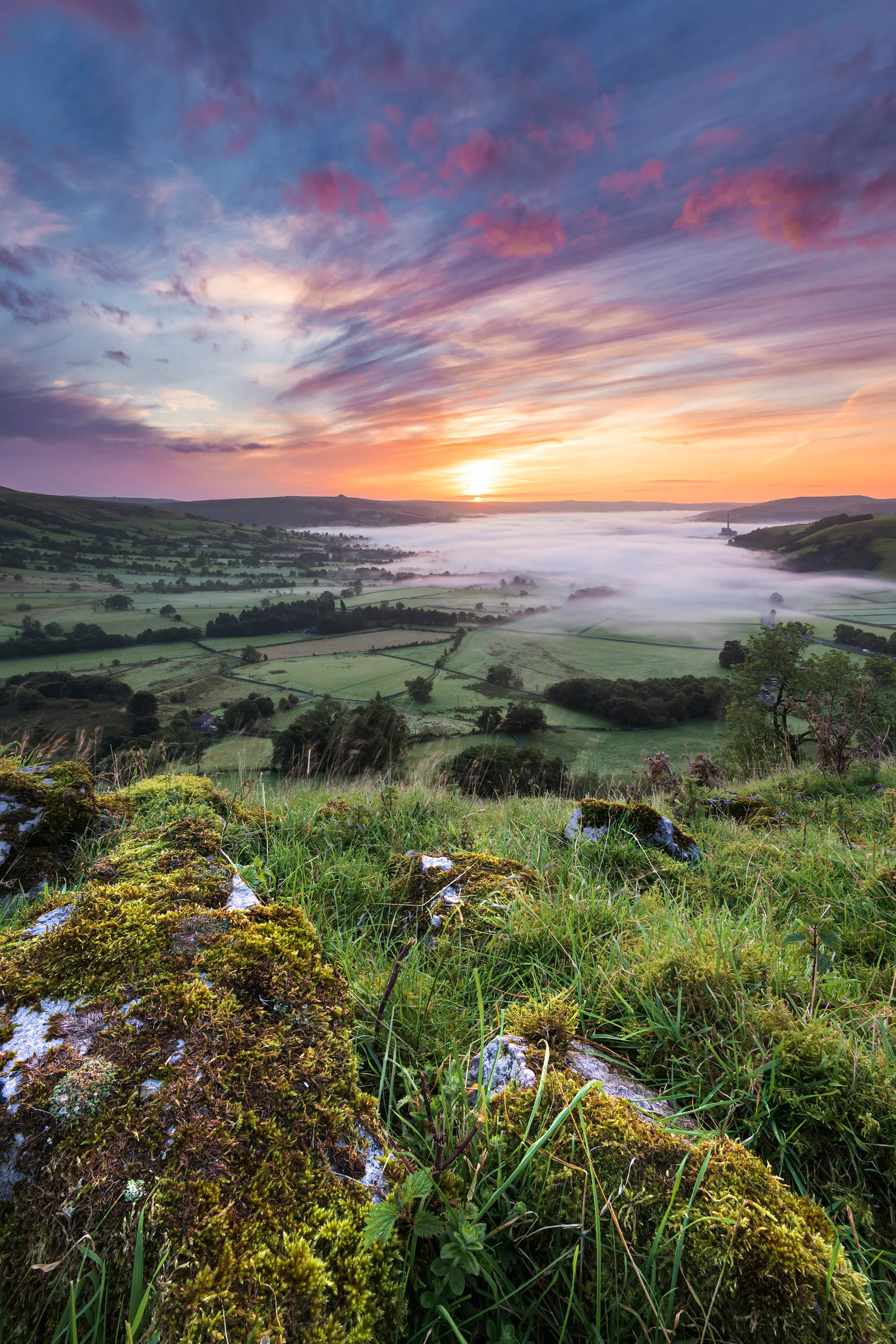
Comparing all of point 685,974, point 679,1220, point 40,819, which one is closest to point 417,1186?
point 679,1220

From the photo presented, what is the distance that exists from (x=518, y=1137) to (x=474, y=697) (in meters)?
55.3

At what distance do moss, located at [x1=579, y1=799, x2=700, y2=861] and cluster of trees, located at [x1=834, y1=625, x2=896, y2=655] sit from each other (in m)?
83.5

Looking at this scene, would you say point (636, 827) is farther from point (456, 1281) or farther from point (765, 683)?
point (765, 683)

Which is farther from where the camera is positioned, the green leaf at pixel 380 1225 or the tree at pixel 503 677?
the tree at pixel 503 677

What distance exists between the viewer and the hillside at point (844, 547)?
13112 centimetres

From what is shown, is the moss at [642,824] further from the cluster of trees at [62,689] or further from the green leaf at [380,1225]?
the cluster of trees at [62,689]

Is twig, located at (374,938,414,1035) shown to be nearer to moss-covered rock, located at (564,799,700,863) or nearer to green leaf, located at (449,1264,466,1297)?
green leaf, located at (449,1264,466,1297)

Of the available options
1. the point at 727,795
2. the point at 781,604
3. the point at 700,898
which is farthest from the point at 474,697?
the point at 781,604

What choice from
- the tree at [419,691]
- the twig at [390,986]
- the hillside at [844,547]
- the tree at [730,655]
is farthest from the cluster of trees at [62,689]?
the hillside at [844,547]

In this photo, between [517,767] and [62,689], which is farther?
[62,689]

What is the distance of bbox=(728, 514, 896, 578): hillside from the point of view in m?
131

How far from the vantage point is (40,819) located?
4.52 m

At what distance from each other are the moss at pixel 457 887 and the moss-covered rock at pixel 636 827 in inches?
54.1

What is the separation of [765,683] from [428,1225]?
37838mm
